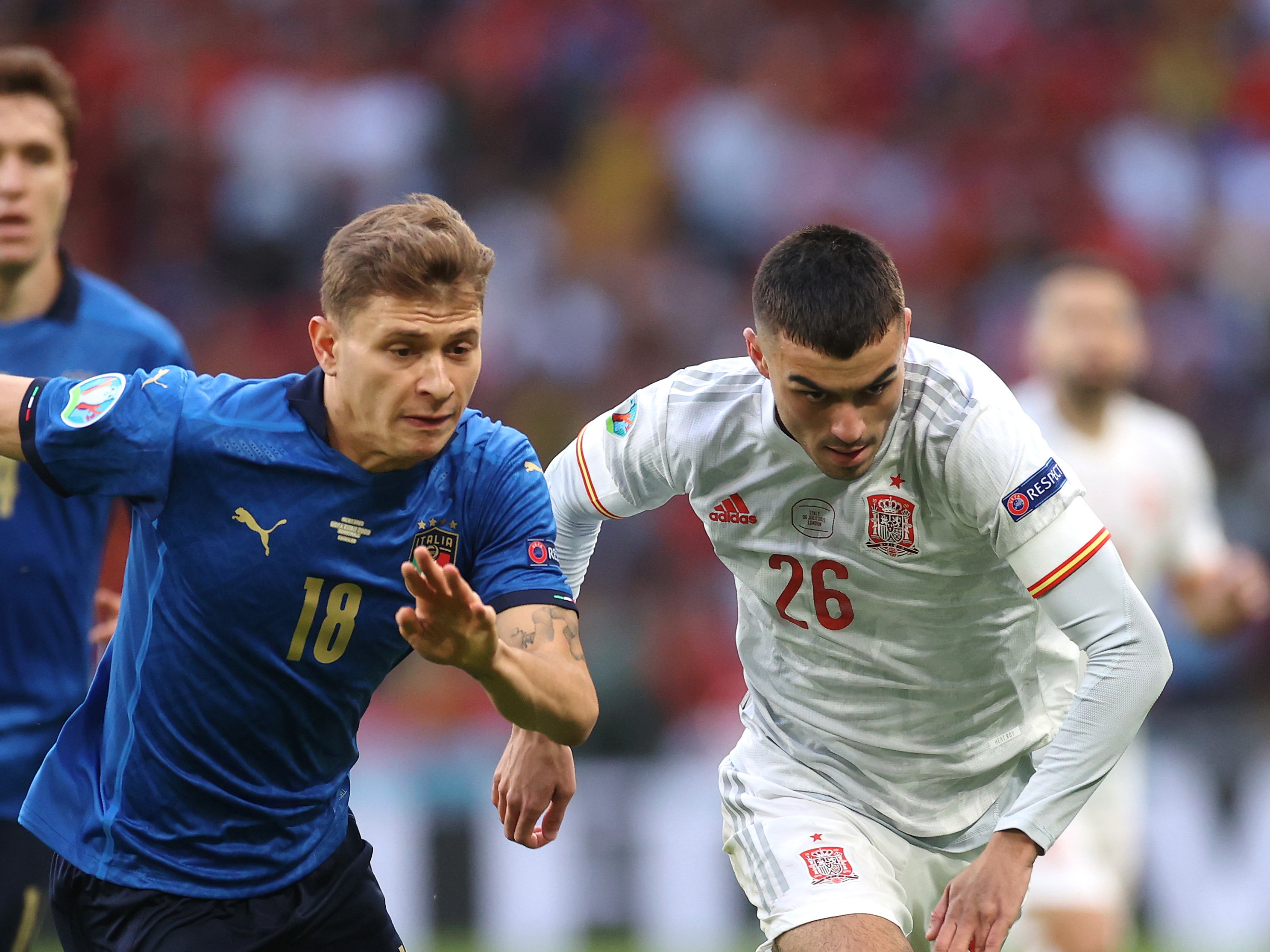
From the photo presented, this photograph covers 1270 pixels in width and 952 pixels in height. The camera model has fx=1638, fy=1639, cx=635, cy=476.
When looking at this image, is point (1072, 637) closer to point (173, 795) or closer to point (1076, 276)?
point (173, 795)

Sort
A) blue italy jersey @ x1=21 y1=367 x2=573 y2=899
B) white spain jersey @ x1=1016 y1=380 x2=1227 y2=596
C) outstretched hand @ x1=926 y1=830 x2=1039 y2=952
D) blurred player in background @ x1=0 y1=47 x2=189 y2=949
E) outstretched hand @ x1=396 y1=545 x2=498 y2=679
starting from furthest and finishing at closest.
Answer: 1. white spain jersey @ x1=1016 y1=380 x2=1227 y2=596
2. blurred player in background @ x1=0 y1=47 x2=189 y2=949
3. outstretched hand @ x1=926 y1=830 x2=1039 y2=952
4. blue italy jersey @ x1=21 y1=367 x2=573 y2=899
5. outstretched hand @ x1=396 y1=545 x2=498 y2=679

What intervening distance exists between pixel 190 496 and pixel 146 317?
1.66m

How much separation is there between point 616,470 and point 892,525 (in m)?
0.79

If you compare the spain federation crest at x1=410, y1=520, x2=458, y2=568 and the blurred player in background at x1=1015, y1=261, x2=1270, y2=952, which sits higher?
the spain federation crest at x1=410, y1=520, x2=458, y2=568

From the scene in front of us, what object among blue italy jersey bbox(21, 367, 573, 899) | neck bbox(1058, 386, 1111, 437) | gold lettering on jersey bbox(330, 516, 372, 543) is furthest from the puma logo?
neck bbox(1058, 386, 1111, 437)

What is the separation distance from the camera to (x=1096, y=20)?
1266 centimetres

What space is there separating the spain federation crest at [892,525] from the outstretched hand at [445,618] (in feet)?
4.08

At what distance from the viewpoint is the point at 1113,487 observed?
6.84 m

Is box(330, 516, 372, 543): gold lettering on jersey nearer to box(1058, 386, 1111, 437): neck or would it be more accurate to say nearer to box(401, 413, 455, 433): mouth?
box(401, 413, 455, 433): mouth

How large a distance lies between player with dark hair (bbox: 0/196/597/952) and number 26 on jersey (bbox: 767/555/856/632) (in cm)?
80

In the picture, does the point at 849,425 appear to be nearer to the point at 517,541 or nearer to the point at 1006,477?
the point at 1006,477

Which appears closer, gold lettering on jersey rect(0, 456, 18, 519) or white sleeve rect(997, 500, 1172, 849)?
white sleeve rect(997, 500, 1172, 849)

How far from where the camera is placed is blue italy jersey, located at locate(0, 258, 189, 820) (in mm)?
4684

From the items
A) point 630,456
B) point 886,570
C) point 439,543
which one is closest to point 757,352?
point 630,456
